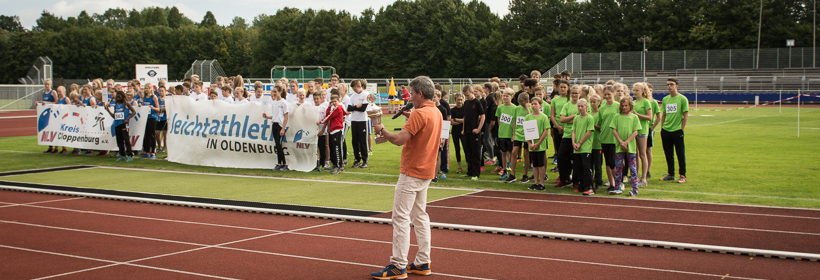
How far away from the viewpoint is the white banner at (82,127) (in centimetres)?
1720

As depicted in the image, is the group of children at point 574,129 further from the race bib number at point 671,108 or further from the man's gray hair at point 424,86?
the man's gray hair at point 424,86

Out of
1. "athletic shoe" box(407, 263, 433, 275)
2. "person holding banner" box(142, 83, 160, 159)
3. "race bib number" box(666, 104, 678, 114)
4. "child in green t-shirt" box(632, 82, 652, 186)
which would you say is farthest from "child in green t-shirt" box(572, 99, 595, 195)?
"person holding banner" box(142, 83, 160, 159)

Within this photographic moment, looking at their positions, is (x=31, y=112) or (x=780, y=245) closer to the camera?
(x=780, y=245)

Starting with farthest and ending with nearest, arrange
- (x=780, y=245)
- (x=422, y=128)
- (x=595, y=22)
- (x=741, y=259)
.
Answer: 1. (x=595, y=22)
2. (x=780, y=245)
3. (x=741, y=259)
4. (x=422, y=128)

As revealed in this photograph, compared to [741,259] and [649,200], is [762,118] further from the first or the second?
[741,259]

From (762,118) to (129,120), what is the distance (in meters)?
27.2

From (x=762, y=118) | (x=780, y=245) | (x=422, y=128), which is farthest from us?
(x=762, y=118)

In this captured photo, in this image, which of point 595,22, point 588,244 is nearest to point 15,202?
point 588,244

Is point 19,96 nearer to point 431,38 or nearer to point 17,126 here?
point 17,126

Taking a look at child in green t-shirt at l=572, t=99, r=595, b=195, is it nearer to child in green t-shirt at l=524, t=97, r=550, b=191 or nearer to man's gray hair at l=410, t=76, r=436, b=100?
child in green t-shirt at l=524, t=97, r=550, b=191

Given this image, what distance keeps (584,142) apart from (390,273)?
584 centimetres

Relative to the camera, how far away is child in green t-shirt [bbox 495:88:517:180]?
12810 mm

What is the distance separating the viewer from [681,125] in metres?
12.5

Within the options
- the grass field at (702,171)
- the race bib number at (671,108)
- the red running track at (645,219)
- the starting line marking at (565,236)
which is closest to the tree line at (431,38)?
the grass field at (702,171)
